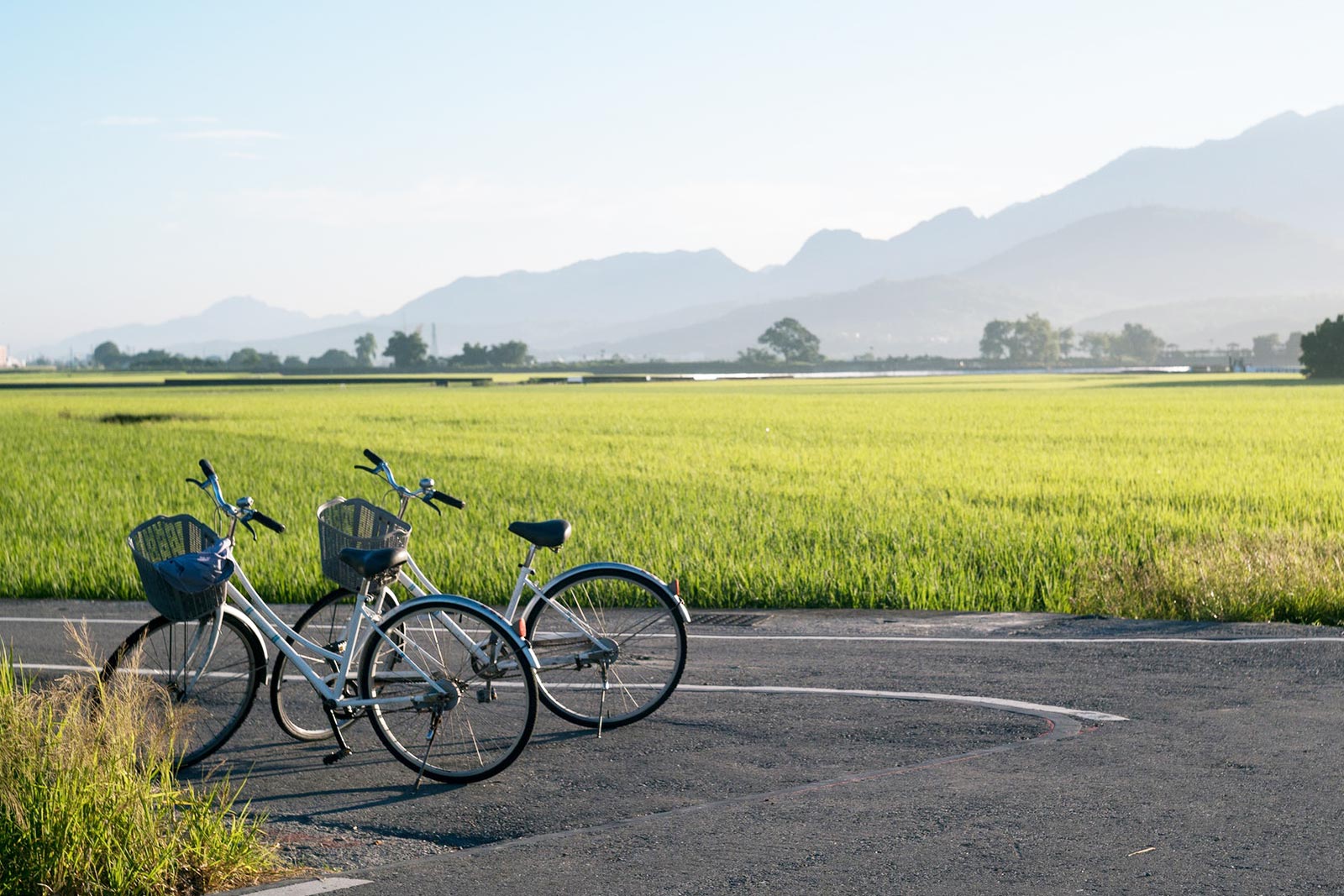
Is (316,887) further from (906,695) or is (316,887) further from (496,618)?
(906,695)

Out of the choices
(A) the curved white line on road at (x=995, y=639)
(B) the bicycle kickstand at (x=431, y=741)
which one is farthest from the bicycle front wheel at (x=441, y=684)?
(A) the curved white line on road at (x=995, y=639)

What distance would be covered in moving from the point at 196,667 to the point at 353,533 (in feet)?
3.95

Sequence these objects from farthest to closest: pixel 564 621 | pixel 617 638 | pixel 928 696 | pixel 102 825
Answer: pixel 928 696 → pixel 617 638 → pixel 564 621 → pixel 102 825

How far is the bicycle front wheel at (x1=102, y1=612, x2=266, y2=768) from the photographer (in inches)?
289

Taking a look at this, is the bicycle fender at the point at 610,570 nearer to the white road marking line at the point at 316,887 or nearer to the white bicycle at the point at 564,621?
the white bicycle at the point at 564,621

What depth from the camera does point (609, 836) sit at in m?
6.17

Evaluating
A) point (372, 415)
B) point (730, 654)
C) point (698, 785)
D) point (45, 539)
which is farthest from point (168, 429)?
point (698, 785)

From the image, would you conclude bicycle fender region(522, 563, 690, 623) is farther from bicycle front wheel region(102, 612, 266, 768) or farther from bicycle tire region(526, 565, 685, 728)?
bicycle front wheel region(102, 612, 266, 768)

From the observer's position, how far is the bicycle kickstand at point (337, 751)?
7359mm

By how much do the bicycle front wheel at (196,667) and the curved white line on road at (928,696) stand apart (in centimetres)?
306

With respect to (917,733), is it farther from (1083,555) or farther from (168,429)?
(168,429)

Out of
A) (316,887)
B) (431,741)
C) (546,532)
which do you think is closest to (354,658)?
(431,741)

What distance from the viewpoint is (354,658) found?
7.33 metres

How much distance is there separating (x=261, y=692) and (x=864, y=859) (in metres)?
5.27
